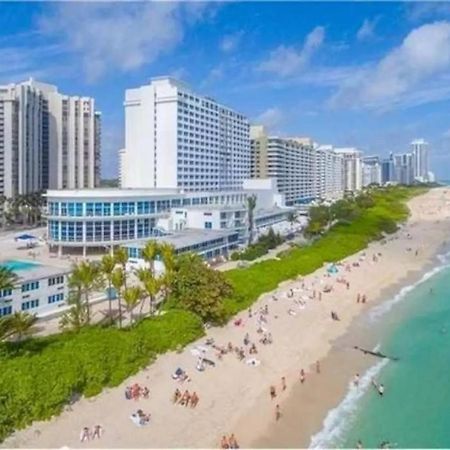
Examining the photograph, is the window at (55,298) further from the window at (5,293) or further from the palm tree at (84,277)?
the palm tree at (84,277)

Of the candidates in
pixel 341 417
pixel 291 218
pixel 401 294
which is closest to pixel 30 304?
pixel 341 417

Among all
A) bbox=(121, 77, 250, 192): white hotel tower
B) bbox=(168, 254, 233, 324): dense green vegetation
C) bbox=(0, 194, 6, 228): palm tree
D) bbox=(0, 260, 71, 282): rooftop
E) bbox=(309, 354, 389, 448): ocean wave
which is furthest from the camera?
bbox=(0, 194, 6, 228): palm tree

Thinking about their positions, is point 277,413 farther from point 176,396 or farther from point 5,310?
point 5,310

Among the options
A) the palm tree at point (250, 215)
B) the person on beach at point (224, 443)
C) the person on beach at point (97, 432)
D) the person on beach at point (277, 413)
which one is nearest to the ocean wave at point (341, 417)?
the person on beach at point (277, 413)

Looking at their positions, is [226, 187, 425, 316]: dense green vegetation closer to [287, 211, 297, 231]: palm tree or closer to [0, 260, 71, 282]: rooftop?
[287, 211, 297, 231]: palm tree

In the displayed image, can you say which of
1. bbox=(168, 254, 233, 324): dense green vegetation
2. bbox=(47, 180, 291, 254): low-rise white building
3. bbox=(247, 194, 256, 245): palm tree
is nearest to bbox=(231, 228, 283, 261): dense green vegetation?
bbox=(247, 194, 256, 245): palm tree

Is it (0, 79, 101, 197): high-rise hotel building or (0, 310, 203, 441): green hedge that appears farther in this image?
(0, 79, 101, 197): high-rise hotel building

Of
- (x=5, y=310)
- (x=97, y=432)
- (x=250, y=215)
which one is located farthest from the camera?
(x=250, y=215)
